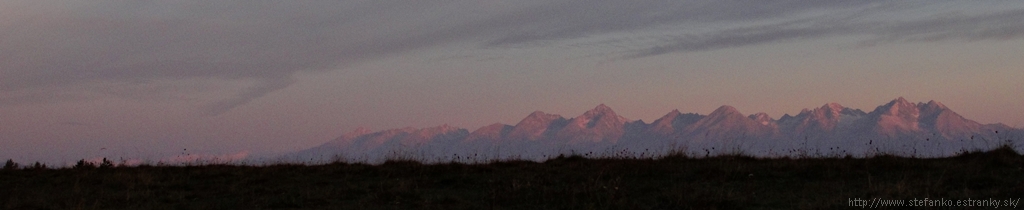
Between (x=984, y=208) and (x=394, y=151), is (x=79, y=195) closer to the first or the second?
(x=394, y=151)

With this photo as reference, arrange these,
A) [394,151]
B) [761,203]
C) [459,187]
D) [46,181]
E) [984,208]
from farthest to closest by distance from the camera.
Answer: [394,151] → [46,181] → [459,187] → [761,203] → [984,208]

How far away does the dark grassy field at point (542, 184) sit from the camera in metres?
15.2

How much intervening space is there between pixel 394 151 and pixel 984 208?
43.6 feet

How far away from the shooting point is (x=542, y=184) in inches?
671

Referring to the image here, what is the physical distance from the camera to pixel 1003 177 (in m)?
16.5

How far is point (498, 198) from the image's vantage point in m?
15.9

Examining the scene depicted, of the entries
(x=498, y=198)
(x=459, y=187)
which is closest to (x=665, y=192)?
A: (x=498, y=198)

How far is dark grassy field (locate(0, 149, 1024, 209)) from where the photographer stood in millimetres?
15172

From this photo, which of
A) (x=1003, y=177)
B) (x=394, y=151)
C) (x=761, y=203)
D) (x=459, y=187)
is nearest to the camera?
(x=761, y=203)

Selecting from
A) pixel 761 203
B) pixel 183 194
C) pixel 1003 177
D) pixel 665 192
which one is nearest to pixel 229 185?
pixel 183 194

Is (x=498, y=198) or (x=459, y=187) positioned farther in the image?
(x=459, y=187)

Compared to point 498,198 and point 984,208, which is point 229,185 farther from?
point 984,208

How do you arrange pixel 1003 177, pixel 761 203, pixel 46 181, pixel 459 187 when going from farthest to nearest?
pixel 46 181 < pixel 459 187 < pixel 1003 177 < pixel 761 203

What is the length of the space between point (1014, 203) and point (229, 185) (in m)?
14.9
